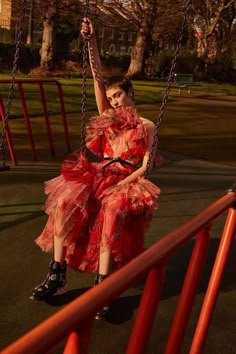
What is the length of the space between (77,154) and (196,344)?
1.40 meters

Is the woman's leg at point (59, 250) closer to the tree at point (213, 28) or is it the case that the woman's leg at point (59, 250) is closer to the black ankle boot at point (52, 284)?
the black ankle boot at point (52, 284)

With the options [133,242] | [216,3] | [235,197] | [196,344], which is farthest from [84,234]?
[216,3]

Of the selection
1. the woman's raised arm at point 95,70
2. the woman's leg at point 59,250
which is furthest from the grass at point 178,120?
the woman's leg at point 59,250

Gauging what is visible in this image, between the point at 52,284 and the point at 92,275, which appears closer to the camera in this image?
the point at 52,284

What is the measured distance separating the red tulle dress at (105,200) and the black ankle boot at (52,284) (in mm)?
85

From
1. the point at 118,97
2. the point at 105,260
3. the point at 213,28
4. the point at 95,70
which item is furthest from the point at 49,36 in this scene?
the point at 105,260

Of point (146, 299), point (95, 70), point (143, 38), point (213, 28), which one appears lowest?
point (146, 299)

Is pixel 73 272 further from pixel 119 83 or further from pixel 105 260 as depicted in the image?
pixel 119 83

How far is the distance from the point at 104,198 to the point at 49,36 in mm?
20757

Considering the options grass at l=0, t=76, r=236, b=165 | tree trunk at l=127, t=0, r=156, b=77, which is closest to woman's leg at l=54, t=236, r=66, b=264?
grass at l=0, t=76, r=236, b=165

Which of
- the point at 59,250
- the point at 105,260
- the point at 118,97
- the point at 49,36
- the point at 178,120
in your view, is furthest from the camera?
the point at 49,36

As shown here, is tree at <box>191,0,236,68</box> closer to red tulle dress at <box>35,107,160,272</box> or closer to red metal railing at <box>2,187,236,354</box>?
red tulle dress at <box>35,107,160,272</box>

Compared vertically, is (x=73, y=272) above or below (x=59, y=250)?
below

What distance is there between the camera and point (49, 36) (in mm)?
22297
